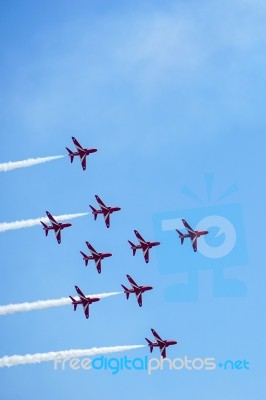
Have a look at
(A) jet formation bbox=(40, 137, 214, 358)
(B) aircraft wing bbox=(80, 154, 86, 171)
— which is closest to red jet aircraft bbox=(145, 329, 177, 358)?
(A) jet formation bbox=(40, 137, 214, 358)

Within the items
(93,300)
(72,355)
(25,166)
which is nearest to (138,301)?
(93,300)

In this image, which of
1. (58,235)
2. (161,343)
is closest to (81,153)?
(58,235)

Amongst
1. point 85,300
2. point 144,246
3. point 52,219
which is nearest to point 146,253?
point 144,246

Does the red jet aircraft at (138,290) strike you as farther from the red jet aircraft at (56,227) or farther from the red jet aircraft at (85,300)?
the red jet aircraft at (56,227)

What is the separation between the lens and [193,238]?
168 m

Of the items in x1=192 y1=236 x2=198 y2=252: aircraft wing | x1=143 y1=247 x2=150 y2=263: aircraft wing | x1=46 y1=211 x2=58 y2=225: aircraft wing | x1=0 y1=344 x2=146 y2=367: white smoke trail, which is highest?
x1=46 y1=211 x2=58 y2=225: aircraft wing

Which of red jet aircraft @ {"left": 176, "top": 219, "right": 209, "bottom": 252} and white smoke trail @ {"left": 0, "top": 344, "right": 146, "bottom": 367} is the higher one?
red jet aircraft @ {"left": 176, "top": 219, "right": 209, "bottom": 252}

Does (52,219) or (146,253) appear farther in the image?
(146,253)

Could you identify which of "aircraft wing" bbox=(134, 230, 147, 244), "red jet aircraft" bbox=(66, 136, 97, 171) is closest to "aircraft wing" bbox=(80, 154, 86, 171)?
"red jet aircraft" bbox=(66, 136, 97, 171)

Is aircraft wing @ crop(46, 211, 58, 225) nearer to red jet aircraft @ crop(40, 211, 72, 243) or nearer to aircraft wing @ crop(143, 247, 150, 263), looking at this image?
red jet aircraft @ crop(40, 211, 72, 243)

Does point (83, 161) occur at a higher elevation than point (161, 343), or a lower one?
higher

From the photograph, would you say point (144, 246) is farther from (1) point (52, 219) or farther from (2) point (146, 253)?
(1) point (52, 219)

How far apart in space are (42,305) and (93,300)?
10.7 m

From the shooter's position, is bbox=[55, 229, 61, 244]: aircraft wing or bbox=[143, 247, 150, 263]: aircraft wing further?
bbox=[143, 247, 150, 263]: aircraft wing
